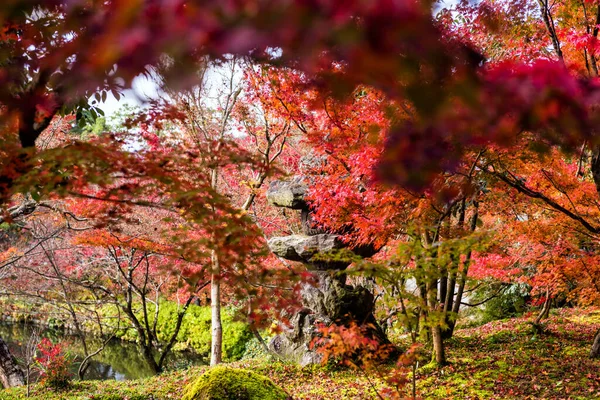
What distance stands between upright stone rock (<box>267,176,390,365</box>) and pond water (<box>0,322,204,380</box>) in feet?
17.1

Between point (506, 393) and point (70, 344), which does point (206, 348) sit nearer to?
point (70, 344)

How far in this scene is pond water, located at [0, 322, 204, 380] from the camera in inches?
497

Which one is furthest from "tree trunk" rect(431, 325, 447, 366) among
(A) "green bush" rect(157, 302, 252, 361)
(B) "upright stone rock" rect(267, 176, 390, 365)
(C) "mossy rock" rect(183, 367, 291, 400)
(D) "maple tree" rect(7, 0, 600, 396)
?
(A) "green bush" rect(157, 302, 252, 361)

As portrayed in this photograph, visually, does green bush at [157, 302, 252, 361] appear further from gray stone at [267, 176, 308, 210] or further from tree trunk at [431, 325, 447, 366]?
tree trunk at [431, 325, 447, 366]

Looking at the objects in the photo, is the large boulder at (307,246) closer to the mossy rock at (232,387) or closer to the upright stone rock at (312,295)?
the upright stone rock at (312,295)

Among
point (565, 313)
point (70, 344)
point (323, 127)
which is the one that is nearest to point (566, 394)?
point (323, 127)

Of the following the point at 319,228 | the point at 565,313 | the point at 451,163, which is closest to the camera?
the point at 451,163

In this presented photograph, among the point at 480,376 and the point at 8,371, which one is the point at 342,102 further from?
the point at 8,371

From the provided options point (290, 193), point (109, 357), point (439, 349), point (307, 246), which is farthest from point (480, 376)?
point (109, 357)

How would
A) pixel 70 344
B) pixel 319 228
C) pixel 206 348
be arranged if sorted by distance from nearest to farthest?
pixel 319 228 < pixel 206 348 < pixel 70 344

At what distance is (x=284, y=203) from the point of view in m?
8.89

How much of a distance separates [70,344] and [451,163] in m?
17.4

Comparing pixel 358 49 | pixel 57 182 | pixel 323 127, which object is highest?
pixel 323 127

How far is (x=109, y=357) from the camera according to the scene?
47.4 ft
